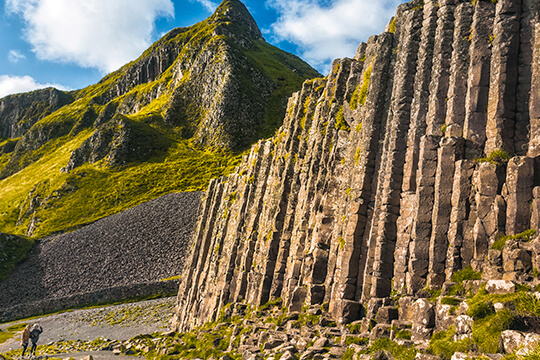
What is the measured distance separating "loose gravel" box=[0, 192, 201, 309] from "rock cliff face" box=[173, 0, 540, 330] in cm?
5986

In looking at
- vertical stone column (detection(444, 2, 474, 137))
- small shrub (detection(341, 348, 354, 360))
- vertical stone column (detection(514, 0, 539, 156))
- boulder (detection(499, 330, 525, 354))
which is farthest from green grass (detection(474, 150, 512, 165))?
small shrub (detection(341, 348, 354, 360))

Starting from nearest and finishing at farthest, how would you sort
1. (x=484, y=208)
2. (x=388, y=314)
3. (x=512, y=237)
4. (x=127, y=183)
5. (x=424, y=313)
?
1. (x=512, y=237)
2. (x=424, y=313)
3. (x=484, y=208)
4. (x=388, y=314)
5. (x=127, y=183)

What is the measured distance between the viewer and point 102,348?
4459cm

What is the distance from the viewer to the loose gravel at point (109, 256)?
84.9m

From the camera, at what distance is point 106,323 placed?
59.6 meters

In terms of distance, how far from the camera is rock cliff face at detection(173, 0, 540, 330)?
1805 centimetres

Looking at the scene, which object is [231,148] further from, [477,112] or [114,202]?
[477,112]

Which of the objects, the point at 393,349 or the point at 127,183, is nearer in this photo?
the point at 393,349

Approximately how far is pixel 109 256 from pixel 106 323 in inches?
1499

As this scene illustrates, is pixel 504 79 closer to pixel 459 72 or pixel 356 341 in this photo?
pixel 459 72

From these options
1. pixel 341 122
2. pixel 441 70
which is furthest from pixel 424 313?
pixel 341 122

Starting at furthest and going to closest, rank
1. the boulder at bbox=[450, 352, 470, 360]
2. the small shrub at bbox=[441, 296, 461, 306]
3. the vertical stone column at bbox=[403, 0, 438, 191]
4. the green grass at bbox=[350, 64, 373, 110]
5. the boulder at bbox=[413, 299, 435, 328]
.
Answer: the green grass at bbox=[350, 64, 373, 110] → the vertical stone column at bbox=[403, 0, 438, 191] → the boulder at bbox=[413, 299, 435, 328] → the small shrub at bbox=[441, 296, 461, 306] → the boulder at bbox=[450, 352, 470, 360]

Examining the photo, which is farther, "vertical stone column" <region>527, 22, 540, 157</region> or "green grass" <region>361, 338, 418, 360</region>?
"vertical stone column" <region>527, 22, 540, 157</region>

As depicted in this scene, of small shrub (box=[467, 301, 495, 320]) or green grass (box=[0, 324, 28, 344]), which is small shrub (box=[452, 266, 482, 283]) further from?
green grass (box=[0, 324, 28, 344])
